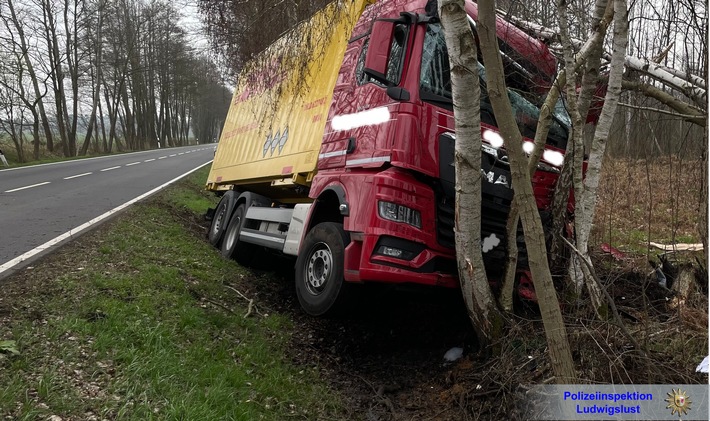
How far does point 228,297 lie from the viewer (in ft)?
17.2

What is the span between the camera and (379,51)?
3.90 m

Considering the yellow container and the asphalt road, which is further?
the asphalt road

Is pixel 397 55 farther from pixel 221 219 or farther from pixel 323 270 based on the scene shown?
pixel 221 219

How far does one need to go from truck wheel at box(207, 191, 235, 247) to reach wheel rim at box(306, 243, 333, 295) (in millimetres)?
3286

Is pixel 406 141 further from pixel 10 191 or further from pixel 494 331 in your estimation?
pixel 10 191

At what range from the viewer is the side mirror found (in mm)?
3885

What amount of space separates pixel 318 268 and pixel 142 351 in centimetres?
166

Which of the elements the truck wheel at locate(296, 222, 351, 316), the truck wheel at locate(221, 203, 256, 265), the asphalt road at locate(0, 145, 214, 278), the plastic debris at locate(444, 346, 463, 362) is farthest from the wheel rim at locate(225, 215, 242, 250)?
the plastic debris at locate(444, 346, 463, 362)

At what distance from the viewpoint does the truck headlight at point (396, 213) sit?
3793mm

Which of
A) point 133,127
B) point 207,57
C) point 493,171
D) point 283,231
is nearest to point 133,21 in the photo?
point 133,127

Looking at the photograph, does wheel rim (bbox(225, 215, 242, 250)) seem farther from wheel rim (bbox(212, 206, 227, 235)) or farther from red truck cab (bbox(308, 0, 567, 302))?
red truck cab (bbox(308, 0, 567, 302))

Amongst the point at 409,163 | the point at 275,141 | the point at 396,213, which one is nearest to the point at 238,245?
the point at 275,141

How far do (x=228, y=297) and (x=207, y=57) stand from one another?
7306 mm

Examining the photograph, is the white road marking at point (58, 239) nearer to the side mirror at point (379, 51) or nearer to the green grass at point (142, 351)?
the green grass at point (142, 351)
